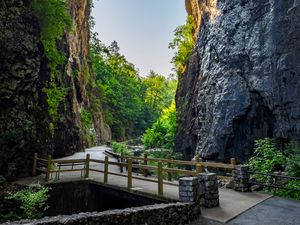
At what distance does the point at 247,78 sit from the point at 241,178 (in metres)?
8.94

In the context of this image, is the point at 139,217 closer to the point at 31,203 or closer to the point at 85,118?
the point at 31,203

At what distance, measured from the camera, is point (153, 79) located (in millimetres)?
67500

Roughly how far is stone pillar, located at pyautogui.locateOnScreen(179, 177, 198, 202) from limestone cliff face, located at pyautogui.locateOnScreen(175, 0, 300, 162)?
8610mm

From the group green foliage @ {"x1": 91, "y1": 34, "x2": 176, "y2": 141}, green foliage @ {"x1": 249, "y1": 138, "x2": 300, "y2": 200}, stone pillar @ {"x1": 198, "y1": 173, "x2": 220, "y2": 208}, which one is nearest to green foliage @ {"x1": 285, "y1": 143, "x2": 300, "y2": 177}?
green foliage @ {"x1": 249, "y1": 138, "x2": 300, "y2": 200}

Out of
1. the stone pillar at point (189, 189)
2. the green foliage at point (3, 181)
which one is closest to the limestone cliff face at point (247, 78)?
the stone pillar at point (189, 189)

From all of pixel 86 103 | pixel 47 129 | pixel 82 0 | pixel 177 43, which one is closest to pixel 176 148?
pixel 177 43

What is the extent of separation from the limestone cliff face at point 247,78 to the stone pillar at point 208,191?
774 centimetres

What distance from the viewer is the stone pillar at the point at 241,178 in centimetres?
941

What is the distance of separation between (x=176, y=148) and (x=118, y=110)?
1103 inches

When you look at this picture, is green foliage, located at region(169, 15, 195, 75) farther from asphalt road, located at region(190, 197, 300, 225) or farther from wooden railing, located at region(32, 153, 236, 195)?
asphalt road, located at region(190, 197, 300, 225)

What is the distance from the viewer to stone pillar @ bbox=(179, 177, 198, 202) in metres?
6.97

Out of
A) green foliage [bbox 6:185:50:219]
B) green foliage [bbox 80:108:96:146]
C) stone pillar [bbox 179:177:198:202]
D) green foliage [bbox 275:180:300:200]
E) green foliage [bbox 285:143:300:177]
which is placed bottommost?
green foliage [bbox 6:185:50:219]

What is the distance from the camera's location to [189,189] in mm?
7023

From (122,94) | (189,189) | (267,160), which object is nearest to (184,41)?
(267,160)
